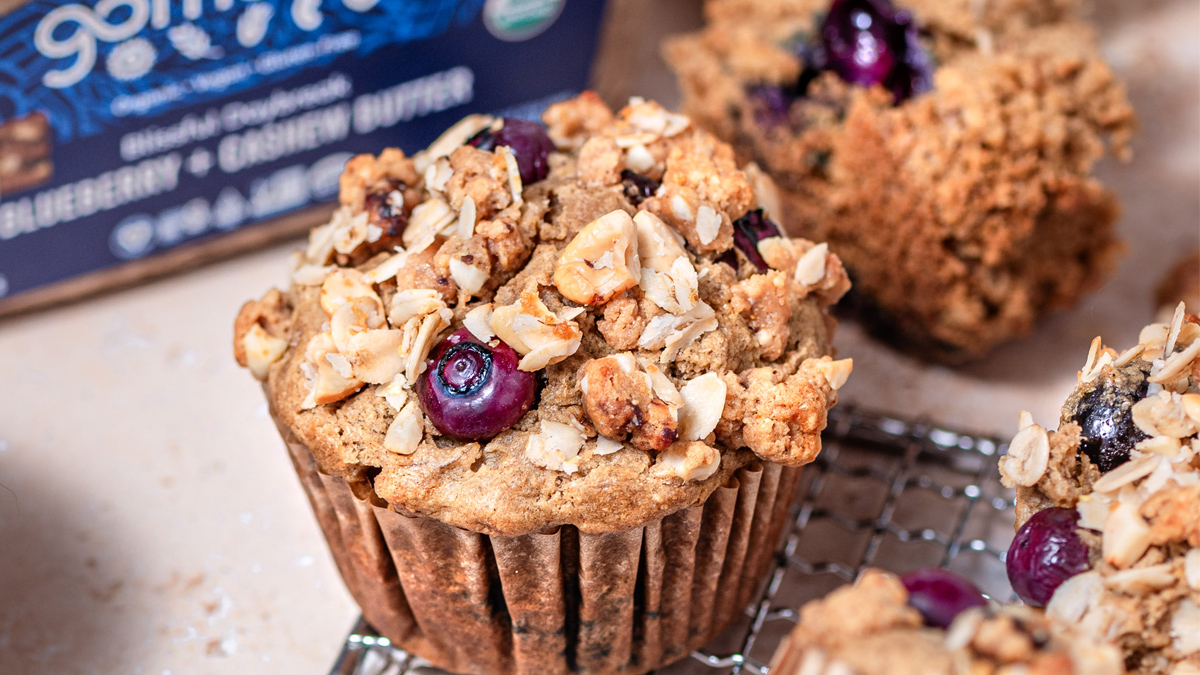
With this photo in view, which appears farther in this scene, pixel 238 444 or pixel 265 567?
pixel 238 444

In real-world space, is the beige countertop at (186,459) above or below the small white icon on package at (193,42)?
below

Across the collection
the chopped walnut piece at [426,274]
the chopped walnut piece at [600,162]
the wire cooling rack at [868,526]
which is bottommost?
the wire cooling rack at [868,526]

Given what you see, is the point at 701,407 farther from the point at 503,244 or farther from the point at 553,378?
the point at 503,244

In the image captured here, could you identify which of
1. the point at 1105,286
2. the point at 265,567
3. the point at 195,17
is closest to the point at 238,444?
the point at 265,567

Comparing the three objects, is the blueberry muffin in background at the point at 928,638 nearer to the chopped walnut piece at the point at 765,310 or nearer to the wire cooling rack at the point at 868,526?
the chopped walnut piece at the point at 765,310

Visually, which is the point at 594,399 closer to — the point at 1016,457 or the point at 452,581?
the point at 452,581

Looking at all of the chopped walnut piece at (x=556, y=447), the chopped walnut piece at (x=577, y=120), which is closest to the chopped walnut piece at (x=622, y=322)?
the chopped walnut piece at (x=556, y=447)

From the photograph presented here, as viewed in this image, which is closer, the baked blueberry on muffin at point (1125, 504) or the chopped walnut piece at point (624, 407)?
the baked blueberry on muffin at point (1125, 504)

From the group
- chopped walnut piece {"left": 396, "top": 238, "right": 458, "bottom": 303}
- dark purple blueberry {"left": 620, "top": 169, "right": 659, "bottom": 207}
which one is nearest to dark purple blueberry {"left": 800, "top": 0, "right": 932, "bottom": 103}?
dark purple blueberry {"left": 620, "top": 169, "right": 659, "bottom": 207}

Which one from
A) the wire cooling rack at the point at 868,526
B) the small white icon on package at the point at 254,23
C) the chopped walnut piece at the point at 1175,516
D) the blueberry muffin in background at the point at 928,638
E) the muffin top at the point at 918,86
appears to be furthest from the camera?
the small white icon on package at the point at 254,23
